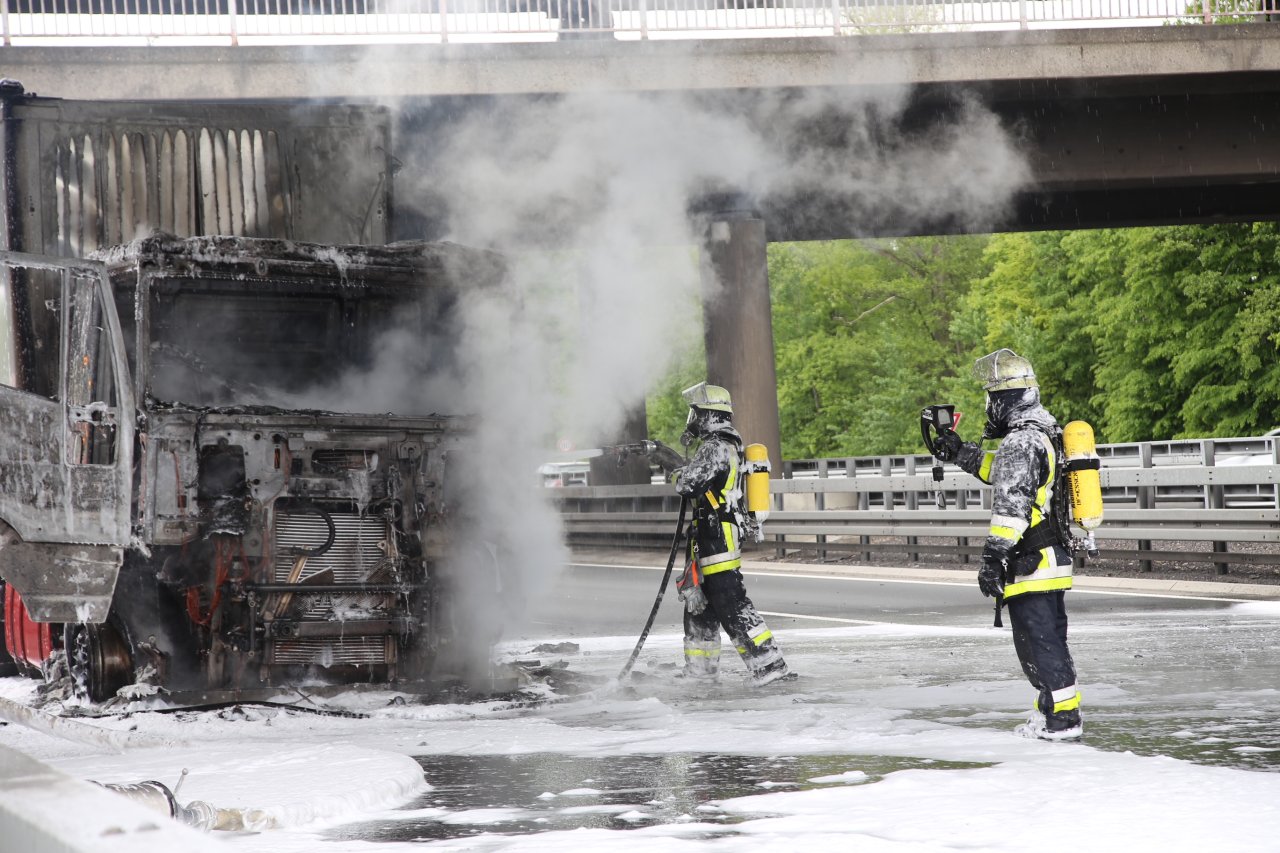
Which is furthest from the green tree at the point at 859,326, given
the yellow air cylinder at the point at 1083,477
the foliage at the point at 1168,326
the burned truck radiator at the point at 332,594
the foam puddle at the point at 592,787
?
the foam puddle at the point at 592,787

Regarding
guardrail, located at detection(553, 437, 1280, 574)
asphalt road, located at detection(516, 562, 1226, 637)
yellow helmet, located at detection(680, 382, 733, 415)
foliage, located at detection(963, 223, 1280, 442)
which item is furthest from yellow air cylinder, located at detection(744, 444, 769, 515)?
foliage, located at detection(963, 223, 1280, 442)

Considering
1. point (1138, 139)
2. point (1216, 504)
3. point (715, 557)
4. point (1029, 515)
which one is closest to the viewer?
point (1029, 515)

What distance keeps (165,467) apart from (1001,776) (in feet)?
14.9

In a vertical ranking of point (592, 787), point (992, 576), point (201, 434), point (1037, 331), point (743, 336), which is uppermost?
point (1037, 331)

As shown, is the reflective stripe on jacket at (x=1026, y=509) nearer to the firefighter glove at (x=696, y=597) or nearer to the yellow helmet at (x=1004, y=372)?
the yellow helmet at (x=1004, y=372)

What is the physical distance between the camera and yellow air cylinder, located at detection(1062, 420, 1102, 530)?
679cm

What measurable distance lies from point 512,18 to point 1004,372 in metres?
13.5

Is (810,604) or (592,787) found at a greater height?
(592,787)

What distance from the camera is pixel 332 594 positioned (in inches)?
328

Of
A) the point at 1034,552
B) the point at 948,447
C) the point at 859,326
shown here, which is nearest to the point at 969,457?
the point at 948,447

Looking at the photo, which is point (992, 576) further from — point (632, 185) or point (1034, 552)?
point (632, 185)

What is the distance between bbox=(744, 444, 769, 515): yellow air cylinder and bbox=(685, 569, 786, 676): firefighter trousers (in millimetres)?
468

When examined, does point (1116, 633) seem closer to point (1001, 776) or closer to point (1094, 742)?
point (1094, 742)

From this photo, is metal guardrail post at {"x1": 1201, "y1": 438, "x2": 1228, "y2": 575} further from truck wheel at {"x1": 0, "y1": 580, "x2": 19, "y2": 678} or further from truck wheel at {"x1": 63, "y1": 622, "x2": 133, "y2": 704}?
truck wheel at {"x1": 0, "y1": 580, "x2": 19, "y2": 678}
